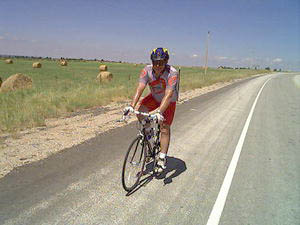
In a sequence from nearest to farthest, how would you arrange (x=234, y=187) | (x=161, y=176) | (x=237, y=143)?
1. (x=234, y=187)
2. (x=161, y=176)
3. (x=237, y=143)

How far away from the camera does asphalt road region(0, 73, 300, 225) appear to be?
2.97m

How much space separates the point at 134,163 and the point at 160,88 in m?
1.28

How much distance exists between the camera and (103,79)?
2370cm

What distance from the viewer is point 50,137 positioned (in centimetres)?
570

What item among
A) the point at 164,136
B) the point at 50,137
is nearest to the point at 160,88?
the point at 164,136

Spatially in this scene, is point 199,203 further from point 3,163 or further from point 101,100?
point 101,100

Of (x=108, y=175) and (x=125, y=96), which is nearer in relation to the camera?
(x=108, y=175)

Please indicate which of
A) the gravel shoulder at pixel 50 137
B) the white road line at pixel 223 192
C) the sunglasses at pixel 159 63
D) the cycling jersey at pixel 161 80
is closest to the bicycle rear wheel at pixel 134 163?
the cycling jersey at pixel 161 80

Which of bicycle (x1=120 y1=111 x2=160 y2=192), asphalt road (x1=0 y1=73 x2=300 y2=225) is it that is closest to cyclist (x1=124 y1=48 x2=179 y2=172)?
bicycle (x1=120 y1=111 x2=160 y2=192)

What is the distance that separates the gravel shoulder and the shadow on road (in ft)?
6.98

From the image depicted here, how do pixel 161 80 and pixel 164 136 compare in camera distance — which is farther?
pixel 164 136

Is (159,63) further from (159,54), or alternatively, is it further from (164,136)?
(164,136)

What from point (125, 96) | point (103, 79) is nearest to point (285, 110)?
point (125, 96)

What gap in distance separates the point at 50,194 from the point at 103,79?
21.2 metres
